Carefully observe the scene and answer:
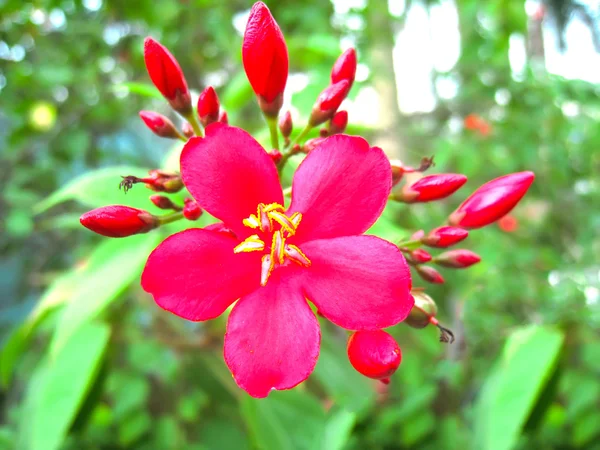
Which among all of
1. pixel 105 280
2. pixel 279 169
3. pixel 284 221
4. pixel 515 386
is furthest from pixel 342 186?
pixel 515 386

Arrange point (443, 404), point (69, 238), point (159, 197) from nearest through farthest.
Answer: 1. point (159, 197)
2. point (443, 404)
3. point (69, 238)

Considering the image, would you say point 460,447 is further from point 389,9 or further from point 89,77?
point 89,77

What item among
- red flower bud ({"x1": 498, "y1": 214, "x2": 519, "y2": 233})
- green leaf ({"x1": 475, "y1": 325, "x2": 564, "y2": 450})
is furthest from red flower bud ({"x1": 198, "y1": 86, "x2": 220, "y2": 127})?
red flower bud ({"x1": 498, "y1": 214, "x2": 519, "y2": 233})

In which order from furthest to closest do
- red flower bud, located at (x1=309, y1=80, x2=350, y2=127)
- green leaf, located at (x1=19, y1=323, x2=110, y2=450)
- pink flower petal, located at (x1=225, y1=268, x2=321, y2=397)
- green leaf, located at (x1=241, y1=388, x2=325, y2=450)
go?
1. green leaf, located at (x1=241, y1=388, x2=325, y2=450)
2. green leaf, located at (x1=19, y1=323, x2=110, y2=450)
3. red flower bud, located at (x1=309, y1=80, x2=350, y2=127)
4. pink flower petal, located at (x1=225, y1=268, x2=321, y2=397)

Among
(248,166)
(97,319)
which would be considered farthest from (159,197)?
(97,319)

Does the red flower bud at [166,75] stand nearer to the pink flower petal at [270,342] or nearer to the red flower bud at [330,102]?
the red flower bud at [330,102]

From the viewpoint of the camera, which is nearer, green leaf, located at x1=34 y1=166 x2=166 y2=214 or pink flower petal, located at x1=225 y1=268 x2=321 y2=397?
pink flower petal, located at x1=225 y1=268 x2=321 y2=397

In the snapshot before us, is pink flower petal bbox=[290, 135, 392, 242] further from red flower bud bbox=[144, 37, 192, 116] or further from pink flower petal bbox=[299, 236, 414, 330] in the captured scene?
red flower bud bbox=[144, 37, 192, 116]

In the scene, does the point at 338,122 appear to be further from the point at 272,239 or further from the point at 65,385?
the point at 65,385
